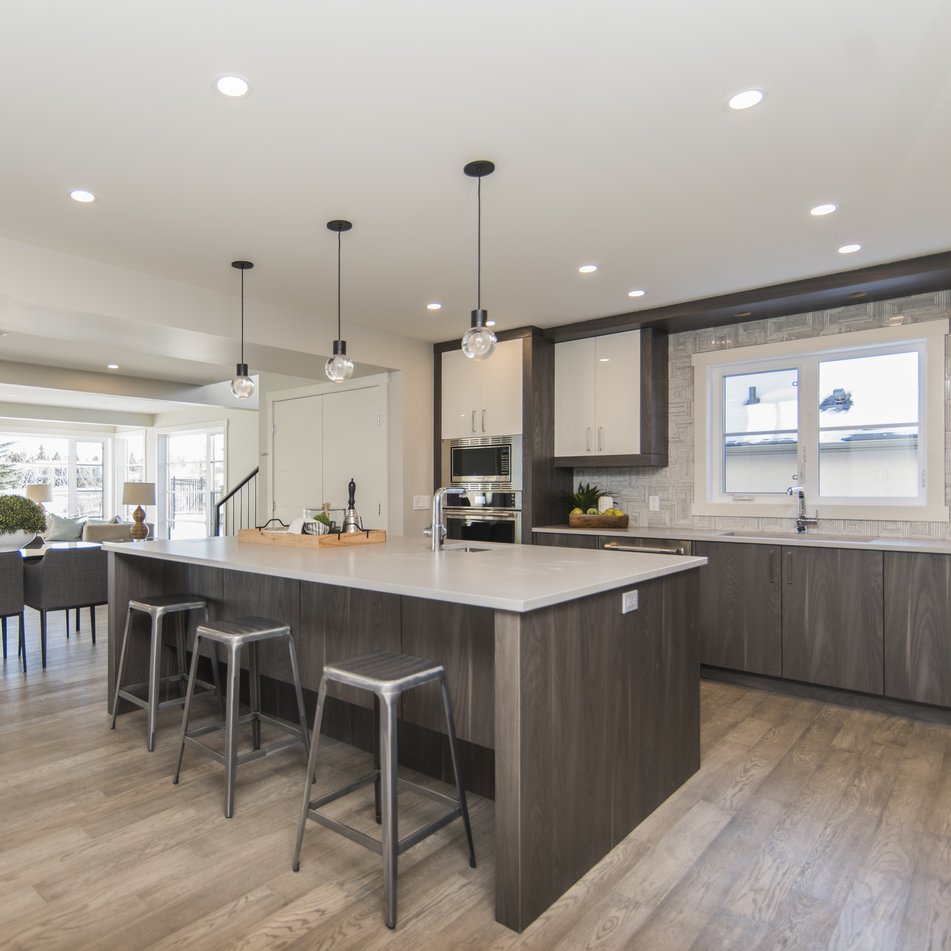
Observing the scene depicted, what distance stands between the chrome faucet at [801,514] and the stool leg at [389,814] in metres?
3.33

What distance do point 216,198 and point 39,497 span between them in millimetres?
8062

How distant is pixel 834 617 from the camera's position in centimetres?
361

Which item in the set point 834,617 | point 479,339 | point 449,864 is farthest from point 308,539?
point 834,617

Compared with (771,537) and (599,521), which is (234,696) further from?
(771,537)

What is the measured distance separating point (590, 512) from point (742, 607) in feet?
4.54

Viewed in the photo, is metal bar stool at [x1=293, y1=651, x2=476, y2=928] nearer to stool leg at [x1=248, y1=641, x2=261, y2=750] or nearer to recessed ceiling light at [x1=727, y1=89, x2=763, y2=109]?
stool leg at [x1=248, y1=641, x2=261, y2=750]

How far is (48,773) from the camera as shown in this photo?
269cm

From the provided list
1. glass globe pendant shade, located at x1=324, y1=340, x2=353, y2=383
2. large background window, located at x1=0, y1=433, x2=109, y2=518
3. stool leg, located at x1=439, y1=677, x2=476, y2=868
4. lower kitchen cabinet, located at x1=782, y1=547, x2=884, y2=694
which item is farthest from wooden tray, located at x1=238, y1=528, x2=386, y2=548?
large background window, located at x1=0, y1=433, x2=109, y2=518

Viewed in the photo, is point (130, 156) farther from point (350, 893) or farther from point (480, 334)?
point (350, 893)

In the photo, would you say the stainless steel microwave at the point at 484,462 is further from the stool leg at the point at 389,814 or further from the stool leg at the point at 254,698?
the stool leg at the point at 389,814

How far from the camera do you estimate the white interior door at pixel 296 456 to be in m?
6.06

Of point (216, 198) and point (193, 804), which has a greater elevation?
point (216, 198)

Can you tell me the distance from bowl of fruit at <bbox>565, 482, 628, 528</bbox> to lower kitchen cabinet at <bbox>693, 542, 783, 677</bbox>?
2.58 ft

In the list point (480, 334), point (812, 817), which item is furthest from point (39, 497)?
point (812, 817)
